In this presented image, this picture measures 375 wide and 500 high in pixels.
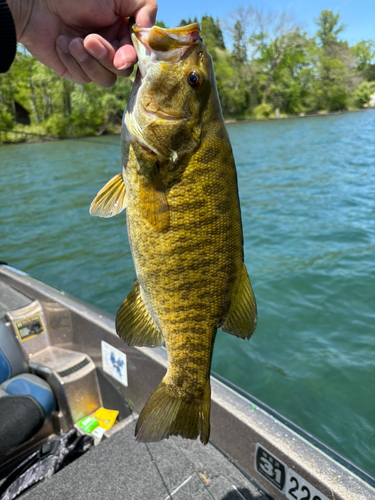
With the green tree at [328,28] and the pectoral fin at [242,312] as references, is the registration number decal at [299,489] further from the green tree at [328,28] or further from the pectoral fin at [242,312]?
the green tree at [328,28]

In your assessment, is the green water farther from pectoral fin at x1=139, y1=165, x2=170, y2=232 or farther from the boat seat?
pectoral fin at x1=139, y1=165, x2=170, y2=232

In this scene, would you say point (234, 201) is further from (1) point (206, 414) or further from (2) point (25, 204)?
(2) point (25, 204)

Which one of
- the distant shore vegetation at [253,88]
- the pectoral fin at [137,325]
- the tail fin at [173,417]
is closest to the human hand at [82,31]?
the pectoral fin at [137,325]

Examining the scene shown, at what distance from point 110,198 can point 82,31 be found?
1.00 m

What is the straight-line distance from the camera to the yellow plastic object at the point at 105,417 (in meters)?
3.60

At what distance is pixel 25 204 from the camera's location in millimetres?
14922

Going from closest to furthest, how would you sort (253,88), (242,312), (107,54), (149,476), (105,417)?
(242,312), (107,54), (149,476), (105,417), (253,88)

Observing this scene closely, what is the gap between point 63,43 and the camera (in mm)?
1898

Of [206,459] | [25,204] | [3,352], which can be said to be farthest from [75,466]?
[25,204]

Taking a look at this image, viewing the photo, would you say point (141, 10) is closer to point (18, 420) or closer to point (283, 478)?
point (283, 478)

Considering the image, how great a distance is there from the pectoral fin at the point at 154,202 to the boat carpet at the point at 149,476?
6.89ft

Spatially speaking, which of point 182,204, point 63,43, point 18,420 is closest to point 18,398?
point 18,420

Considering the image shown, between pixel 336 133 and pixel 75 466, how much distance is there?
28682 mm

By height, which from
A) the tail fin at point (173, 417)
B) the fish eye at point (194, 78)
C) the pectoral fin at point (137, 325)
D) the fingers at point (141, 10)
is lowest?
the tail fin at point (173, 417)
